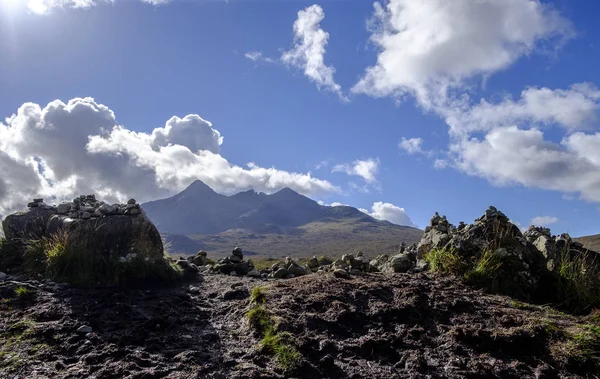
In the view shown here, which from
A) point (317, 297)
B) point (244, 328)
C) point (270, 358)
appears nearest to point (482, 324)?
point (317, 297)

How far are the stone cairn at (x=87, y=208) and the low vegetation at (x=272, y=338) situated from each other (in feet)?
20.7

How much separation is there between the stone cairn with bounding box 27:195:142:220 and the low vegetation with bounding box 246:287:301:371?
6296mm

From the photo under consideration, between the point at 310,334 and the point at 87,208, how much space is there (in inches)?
348

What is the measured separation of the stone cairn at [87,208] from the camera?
11836 millimetres

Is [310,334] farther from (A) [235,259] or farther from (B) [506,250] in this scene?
(A) [235,259]

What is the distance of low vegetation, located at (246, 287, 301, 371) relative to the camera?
18.4ft

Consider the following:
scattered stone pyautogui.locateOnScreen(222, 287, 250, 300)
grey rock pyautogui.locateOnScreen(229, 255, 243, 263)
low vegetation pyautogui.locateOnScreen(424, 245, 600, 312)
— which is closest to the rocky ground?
scattered stone pyautogui.locateOnScreen(222, 287, 250, 300)

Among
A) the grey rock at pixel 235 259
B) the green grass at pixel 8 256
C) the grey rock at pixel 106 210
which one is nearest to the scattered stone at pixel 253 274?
the grey rock at pixel 235 259

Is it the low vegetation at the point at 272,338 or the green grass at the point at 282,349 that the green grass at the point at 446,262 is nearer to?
the low vegetation at the point at 272,338

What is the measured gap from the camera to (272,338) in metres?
6.16

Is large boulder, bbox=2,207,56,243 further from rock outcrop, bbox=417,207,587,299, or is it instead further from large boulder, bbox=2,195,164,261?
rock outcrop, bbox=417,207,587,299

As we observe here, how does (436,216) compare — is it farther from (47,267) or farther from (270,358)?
(47,267)

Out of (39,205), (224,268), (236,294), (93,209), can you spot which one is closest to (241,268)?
(224,268)

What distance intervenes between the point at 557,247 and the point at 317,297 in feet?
22.5
